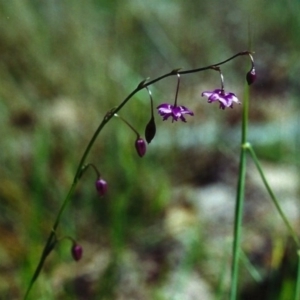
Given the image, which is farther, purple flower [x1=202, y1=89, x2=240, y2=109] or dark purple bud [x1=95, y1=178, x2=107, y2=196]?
dark purple bud [x1=95, y1=178, x2=107, y2=196]

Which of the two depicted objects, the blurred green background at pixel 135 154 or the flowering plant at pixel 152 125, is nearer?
the flowering plant at pixel 152 125

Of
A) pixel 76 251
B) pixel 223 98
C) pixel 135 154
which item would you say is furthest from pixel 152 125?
pixel 135 154

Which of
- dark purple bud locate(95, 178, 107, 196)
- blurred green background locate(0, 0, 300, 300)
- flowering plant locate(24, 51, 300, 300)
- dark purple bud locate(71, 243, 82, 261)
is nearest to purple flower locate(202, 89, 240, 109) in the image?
flowering plant locate(24, 51, 300, 300)

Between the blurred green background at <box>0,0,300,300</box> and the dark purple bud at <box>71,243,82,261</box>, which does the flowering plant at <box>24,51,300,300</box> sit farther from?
the blurred green background at <box>0,0,300,300</box>

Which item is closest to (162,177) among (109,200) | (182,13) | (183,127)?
(109,200)

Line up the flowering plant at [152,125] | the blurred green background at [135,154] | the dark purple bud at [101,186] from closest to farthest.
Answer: the flowering plant at [152,125]
the dark purple bud at [101,186]
the blurred green background at [135,154]

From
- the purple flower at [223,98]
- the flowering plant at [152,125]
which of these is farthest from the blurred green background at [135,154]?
the purple flower at [223,98]

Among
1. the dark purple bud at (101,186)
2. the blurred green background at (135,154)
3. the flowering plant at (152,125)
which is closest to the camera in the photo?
the flowering plant at (152,125)

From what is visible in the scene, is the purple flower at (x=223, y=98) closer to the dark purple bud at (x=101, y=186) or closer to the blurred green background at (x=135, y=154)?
the dark purple bud at (x=101, y=186)

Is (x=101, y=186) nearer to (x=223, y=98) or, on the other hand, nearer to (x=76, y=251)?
(x=76, y=251)
